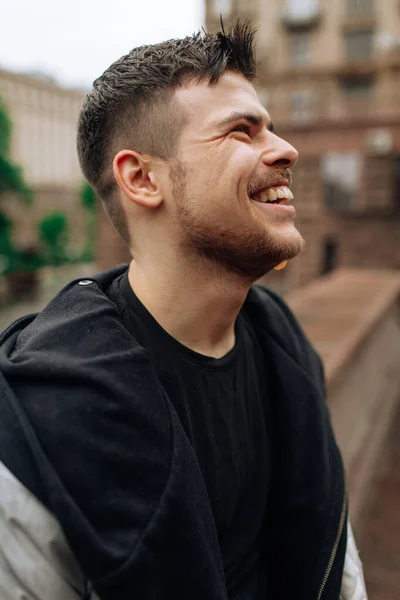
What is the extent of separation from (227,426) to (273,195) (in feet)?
1.90

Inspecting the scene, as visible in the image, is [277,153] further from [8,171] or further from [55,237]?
[55,237]

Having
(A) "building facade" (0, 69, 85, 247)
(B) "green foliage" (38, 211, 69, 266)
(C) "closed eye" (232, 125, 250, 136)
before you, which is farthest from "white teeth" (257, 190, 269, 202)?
(B) "green foliage" (38, 211, 69, 266)

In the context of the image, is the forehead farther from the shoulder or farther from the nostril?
the shoulder

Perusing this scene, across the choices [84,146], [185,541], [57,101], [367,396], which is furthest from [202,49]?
[57,101]

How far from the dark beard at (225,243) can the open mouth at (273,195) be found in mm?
71

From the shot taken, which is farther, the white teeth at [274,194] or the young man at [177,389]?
the white teeth at [274,194]

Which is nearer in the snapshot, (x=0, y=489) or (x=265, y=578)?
(x=0, y=489)

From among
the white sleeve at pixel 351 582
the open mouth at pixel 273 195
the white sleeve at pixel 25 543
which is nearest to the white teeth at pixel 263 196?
the open mouth at pixel 273 195

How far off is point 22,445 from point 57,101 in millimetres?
27543

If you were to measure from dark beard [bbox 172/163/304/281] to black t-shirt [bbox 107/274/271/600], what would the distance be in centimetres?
21

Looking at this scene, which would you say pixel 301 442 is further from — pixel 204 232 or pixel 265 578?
pixel 204 232

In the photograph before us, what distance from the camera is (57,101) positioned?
26453mm

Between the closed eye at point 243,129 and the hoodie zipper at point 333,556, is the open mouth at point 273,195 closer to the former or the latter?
the closed eye at point 243,129

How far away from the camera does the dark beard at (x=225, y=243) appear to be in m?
1.39
